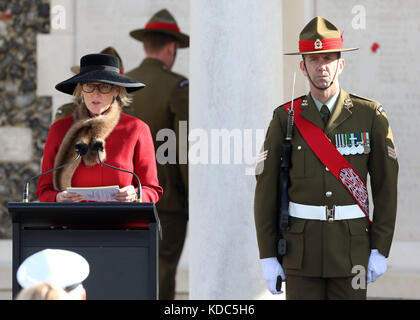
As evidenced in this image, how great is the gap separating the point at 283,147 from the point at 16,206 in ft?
4.31

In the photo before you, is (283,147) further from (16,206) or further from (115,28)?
(115,28)

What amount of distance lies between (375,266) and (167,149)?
2231mm

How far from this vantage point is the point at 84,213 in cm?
458

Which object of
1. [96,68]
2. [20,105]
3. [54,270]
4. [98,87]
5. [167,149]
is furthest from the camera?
[20,105]

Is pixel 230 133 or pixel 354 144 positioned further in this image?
pixel 230 133

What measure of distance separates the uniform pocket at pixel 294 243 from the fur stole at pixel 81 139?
0.97 m

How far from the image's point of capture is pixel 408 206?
857 cm

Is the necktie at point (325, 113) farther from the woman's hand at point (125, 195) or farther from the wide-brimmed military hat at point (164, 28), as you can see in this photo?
the wide-brimmed military hat at point (164, 28)

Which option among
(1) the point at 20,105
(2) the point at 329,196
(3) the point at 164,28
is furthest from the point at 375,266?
(1) the point at 20,105

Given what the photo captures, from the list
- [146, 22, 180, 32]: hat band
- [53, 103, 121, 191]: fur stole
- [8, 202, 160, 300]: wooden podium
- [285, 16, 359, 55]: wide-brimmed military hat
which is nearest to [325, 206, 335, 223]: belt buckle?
[285, 16, 359, 55]: wide-brimmed military hat

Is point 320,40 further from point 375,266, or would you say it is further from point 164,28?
point 164,28

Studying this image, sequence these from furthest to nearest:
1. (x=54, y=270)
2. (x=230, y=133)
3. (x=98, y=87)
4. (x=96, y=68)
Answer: (x=230, y=133) < (x=96, y=68) < (x=98, y=87) < (x=54, y=270)

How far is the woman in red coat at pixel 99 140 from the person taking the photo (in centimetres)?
521

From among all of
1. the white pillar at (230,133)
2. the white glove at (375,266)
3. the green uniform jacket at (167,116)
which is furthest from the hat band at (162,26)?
the white glove at (375,266)
